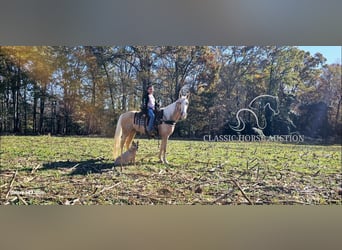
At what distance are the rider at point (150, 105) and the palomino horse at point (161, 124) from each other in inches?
3.2

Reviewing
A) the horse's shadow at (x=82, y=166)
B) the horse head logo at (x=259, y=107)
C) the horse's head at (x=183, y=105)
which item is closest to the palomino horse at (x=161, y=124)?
the horse's head at (x=183, y=105)

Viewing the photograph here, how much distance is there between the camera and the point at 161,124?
12.1ft

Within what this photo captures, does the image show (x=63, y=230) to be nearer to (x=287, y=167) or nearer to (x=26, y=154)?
(x=26, y=154)

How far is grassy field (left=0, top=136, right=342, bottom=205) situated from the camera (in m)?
3.56

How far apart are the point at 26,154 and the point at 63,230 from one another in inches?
29.2

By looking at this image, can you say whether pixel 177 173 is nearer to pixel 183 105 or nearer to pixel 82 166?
pixel 183 105

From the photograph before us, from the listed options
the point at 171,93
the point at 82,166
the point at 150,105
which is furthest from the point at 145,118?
the point at 82,166

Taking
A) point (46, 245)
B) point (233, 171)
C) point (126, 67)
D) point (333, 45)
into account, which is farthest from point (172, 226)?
point (333, 45)

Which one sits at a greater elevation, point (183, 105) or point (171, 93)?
point (171, 93)

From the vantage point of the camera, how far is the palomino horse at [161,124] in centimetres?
364

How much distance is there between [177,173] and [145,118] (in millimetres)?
552

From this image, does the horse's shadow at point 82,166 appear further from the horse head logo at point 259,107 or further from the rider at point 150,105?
the horse head logo at point 259,107
